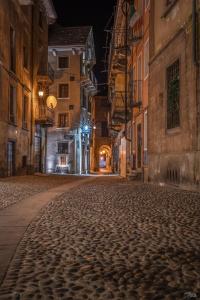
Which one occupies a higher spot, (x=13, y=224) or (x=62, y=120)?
(x=62, y=120)

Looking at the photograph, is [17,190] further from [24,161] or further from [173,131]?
[24,161]

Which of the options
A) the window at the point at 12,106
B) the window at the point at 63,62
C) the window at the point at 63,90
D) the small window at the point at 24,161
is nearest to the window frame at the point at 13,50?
the window at the point at 12,106

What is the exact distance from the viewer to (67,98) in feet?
141

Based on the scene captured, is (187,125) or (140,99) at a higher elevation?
(140,99)

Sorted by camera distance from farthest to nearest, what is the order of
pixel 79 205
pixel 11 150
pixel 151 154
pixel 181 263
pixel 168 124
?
1. pixel 11 150
2. pixel 151 154
3. pixel 168 124
4. pixel 79 205
5. pixel 181 263

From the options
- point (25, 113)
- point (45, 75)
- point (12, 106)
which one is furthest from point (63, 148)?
point (12, 106)

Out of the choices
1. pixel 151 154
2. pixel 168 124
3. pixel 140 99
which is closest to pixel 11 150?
pixel 140 99

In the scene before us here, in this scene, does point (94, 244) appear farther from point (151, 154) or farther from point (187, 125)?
point (151, 154)

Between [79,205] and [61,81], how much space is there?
116ft

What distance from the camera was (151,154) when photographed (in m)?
17.0

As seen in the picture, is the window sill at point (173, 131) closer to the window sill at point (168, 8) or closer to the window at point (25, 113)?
the window sill at point (168, 8)

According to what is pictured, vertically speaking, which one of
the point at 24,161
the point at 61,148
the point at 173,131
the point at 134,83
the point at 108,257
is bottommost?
the point at 108,257

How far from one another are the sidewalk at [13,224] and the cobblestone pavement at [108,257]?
10cm

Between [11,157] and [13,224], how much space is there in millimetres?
17438
